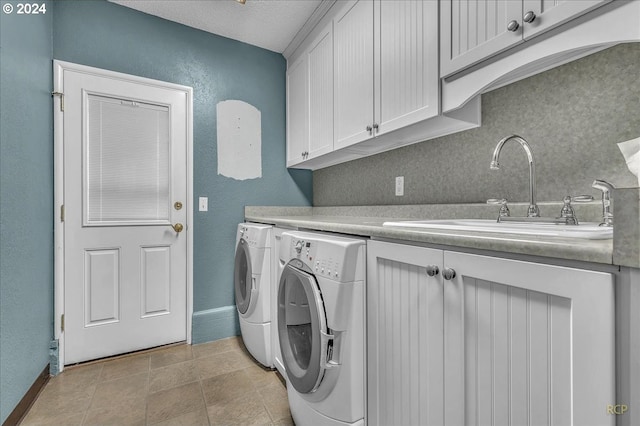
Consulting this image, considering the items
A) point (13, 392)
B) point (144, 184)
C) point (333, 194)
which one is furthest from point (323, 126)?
point (13, 392)

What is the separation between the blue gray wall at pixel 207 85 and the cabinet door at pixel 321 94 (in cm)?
51

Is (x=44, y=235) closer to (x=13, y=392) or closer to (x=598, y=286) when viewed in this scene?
(x=13, y=392)

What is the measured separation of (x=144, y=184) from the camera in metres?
2.15

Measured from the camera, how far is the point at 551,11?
861 millimetres

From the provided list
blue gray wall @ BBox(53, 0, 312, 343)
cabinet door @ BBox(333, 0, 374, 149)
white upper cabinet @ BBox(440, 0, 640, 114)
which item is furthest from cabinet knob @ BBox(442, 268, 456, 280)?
blue gray wall @ BBox(53, 0, 312, 343)

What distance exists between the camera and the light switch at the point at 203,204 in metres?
2.34

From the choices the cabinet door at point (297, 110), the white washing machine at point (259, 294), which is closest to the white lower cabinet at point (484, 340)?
the white washing machine at point (259, 294)

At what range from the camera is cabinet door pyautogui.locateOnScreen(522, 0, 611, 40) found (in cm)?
80

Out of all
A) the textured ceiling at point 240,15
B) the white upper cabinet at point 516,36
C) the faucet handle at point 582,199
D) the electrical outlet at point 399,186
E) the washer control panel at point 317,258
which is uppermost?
the textured ceiling at point 240,15

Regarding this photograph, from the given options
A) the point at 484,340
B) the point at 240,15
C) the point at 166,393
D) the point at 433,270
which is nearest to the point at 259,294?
the point at 166,393

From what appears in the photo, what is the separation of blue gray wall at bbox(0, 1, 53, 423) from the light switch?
0.88 metres

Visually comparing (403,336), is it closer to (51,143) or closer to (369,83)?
(369,83)

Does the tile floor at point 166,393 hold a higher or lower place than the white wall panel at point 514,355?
lower

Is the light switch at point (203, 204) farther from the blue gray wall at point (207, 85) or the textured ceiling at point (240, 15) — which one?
the textured ceiling at point (240, 15)
